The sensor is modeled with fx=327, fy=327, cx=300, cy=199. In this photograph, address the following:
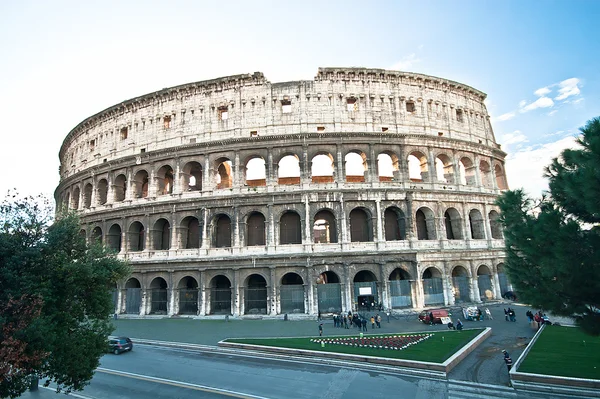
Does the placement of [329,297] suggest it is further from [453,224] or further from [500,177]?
[500,177]

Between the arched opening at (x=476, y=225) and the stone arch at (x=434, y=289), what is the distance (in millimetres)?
5535

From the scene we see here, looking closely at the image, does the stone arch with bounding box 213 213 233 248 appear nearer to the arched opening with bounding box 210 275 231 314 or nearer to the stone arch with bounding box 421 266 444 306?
the arched opening with bounding box 210 275 231 314

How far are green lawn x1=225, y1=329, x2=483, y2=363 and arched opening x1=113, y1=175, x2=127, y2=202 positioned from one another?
783 inches

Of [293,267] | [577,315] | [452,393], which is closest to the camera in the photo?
→ [577,315]

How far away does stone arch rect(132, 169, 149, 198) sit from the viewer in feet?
95.5

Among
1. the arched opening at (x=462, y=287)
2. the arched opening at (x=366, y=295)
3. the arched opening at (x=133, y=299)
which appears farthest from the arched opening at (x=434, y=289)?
the arched opening at (x=133, y=299)

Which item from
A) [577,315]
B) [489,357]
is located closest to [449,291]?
[489,357]

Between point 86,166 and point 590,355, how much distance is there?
39.7 meters

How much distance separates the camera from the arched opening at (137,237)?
28.2 metres

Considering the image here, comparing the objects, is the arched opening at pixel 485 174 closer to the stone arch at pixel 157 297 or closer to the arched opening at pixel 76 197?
the stone arch at pixel 157 297

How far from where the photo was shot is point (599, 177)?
22.8 ft

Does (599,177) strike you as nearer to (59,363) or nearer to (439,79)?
(59,363)

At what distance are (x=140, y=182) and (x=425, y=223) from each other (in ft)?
83.4

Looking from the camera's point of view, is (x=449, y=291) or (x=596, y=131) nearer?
(x=596, y=131)
